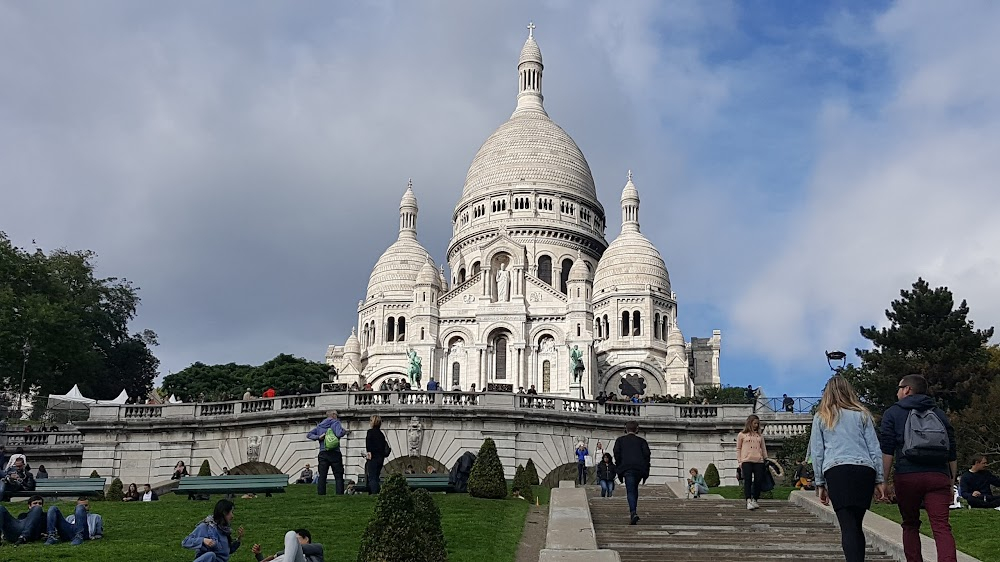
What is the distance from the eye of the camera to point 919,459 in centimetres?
1158

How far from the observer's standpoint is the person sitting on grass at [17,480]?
23.4 meters

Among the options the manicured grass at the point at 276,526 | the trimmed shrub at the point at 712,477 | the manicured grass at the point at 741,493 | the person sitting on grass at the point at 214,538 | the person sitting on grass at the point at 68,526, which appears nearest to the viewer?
the person sitting on grass at the point at 214,538

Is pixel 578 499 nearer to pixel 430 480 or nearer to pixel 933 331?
pixel 430 480

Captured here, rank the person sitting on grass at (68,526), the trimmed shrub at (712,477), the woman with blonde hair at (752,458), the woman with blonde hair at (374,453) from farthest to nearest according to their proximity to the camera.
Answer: the trimmed shrub at (712,477) < the woman with blonde hair at (374,453) < the woman with blonde hair at (752,458) < the person sitting on grass at (68,526)

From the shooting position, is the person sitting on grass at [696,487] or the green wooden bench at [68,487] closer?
the person sitting on grass at [696,487]

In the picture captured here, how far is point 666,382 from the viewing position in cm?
8331

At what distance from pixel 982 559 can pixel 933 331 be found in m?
30.3

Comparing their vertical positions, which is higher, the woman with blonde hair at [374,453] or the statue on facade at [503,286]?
the statue on facade at [503,286]

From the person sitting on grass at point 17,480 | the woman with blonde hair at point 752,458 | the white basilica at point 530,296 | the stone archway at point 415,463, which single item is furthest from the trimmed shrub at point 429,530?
the white basilica at point 530,296

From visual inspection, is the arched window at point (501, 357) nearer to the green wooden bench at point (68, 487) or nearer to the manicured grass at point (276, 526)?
the green wooden bench at point (68, 487)

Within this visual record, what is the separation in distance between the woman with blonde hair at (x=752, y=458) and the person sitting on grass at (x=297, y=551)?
7379 millimetres

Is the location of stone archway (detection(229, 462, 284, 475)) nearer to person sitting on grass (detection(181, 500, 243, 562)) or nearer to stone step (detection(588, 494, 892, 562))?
stone step (detection(588, 494, 892, 562))

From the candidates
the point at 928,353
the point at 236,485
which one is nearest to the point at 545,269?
the point at 928,353

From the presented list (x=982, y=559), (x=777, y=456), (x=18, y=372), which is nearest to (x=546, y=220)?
(x=18, y=372)
